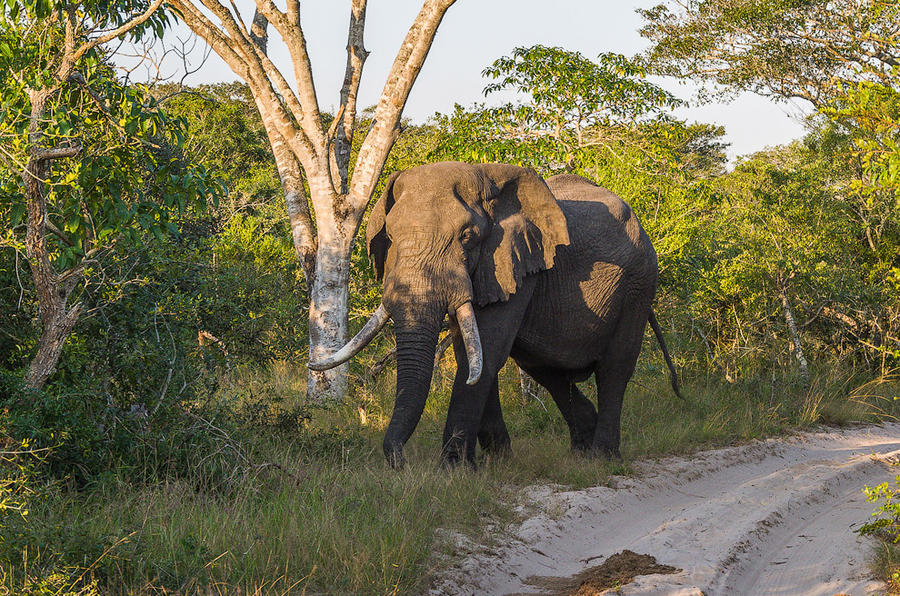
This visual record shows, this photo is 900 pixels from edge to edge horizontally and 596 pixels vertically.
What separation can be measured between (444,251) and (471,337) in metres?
0.76

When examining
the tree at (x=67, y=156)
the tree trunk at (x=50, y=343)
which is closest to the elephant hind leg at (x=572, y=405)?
the tree at (x=67, y=156)

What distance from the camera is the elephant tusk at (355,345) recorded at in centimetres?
793

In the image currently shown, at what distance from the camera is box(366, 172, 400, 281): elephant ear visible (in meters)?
8.78

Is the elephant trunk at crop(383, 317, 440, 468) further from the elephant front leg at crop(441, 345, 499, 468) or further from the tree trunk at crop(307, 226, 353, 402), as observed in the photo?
the tree trunk at crop(307, 226, 353, 402)

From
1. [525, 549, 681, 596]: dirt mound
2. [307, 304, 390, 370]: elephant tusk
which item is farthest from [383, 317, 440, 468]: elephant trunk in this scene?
[525, 549, 681, 596]: dirt mound

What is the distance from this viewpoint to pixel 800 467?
33.4 ft

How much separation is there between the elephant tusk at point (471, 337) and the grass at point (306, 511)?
84 cm

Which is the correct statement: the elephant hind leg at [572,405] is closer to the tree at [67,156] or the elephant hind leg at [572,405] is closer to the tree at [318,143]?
the tree at [318,143]

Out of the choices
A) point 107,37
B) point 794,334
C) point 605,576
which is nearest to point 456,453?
point 605,576

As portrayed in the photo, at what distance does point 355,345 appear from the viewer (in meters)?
8.07

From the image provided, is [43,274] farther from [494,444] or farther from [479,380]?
[494,444]

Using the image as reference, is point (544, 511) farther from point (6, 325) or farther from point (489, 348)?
point (6, 325)

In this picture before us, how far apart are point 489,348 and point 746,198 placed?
976cm

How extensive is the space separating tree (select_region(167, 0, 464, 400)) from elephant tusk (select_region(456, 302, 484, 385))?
3593mm
